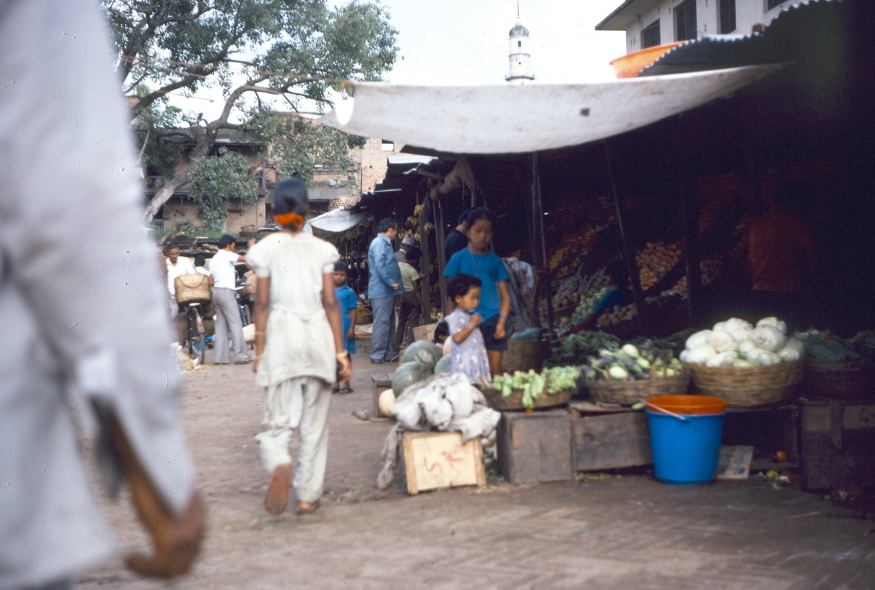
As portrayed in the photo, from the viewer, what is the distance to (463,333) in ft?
19.6

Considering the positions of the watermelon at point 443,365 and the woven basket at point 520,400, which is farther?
the watermelon at point 443,365

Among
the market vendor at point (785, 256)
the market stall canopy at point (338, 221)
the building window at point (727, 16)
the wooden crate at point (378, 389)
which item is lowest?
the wooden crate at point (378, 389)

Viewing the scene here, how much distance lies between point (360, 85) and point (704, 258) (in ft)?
20.4

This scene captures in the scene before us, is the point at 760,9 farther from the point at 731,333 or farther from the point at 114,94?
the point at 114,94

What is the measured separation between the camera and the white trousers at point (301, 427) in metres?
4.69

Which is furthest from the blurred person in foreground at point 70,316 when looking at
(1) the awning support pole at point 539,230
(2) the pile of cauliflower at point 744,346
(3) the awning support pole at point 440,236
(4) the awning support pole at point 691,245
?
(3) the awning support pole at point 440,236

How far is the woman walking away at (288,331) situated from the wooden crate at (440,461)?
77cm

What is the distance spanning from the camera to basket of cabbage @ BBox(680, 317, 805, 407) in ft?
17.0

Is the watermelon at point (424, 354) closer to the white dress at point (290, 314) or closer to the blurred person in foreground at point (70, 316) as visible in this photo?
the white dress at point (290, 314)

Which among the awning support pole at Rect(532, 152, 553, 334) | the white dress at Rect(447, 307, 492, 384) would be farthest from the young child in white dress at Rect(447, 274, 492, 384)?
the awning support pole at Rect(532, 152, 553, 334)

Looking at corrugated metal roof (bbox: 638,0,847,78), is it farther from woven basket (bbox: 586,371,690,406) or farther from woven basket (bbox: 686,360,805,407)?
woven basket (bbox: 586,371,690,406)

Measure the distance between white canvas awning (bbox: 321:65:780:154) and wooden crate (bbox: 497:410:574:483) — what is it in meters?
2.01

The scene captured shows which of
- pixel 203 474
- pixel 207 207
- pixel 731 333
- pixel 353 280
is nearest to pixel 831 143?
pixel 731 333

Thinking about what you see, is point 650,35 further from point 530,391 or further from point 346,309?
point 530,391
